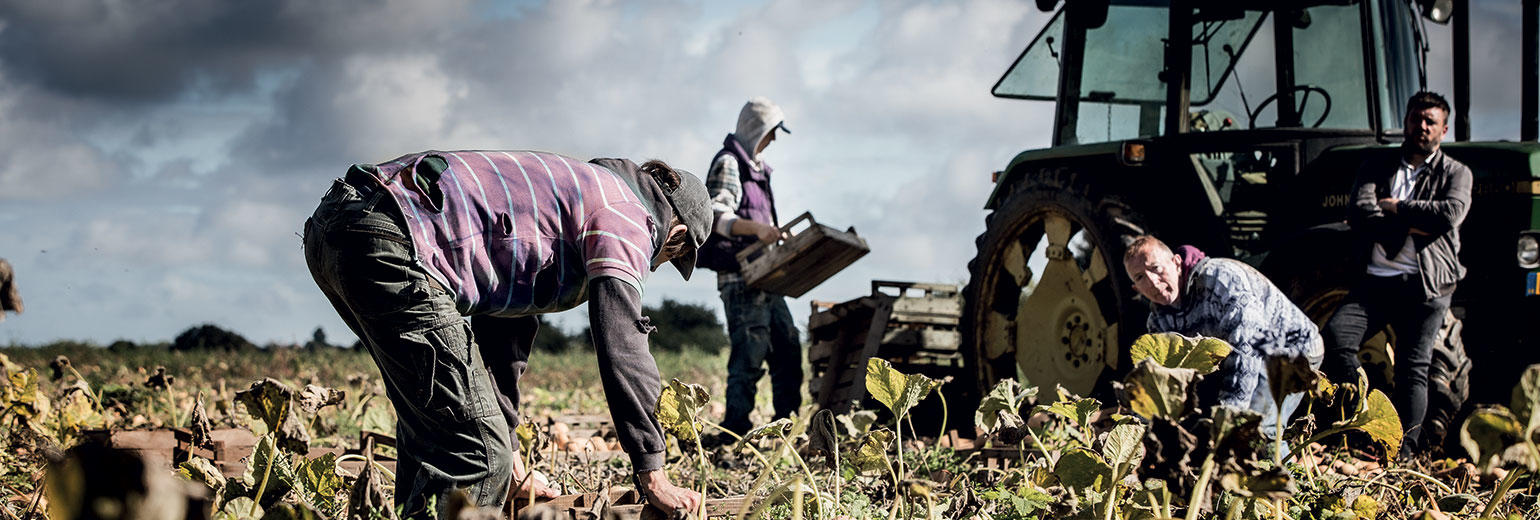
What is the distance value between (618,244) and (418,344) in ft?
→ 1.49

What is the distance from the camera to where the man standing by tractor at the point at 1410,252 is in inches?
186

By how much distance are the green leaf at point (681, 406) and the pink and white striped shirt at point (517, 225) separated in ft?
0.97

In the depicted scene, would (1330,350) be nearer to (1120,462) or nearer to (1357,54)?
(1357,54)

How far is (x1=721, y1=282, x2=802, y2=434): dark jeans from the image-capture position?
6.25 metres

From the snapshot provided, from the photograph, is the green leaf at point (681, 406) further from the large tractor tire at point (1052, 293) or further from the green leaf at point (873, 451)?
the large tractor tire at point (1052, 293)

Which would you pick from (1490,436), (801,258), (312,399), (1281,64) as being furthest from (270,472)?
(1281,64)

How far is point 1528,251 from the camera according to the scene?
497cm

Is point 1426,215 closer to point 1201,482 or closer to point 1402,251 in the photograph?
point 1402,251

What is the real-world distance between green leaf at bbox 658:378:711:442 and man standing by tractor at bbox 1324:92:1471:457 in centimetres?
321

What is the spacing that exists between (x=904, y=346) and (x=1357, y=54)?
2.71 m

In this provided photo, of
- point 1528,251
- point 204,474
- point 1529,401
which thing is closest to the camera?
point 1529,401

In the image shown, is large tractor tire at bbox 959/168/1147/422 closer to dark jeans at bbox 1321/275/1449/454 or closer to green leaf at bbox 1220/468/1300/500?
→ dark jeans at bbox 1321/275/1449/454

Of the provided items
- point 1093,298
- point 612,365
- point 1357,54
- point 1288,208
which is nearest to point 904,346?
point 1093,298

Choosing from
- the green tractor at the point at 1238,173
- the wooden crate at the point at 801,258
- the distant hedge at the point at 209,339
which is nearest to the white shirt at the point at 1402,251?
the green tractor at the point at 1238,173
